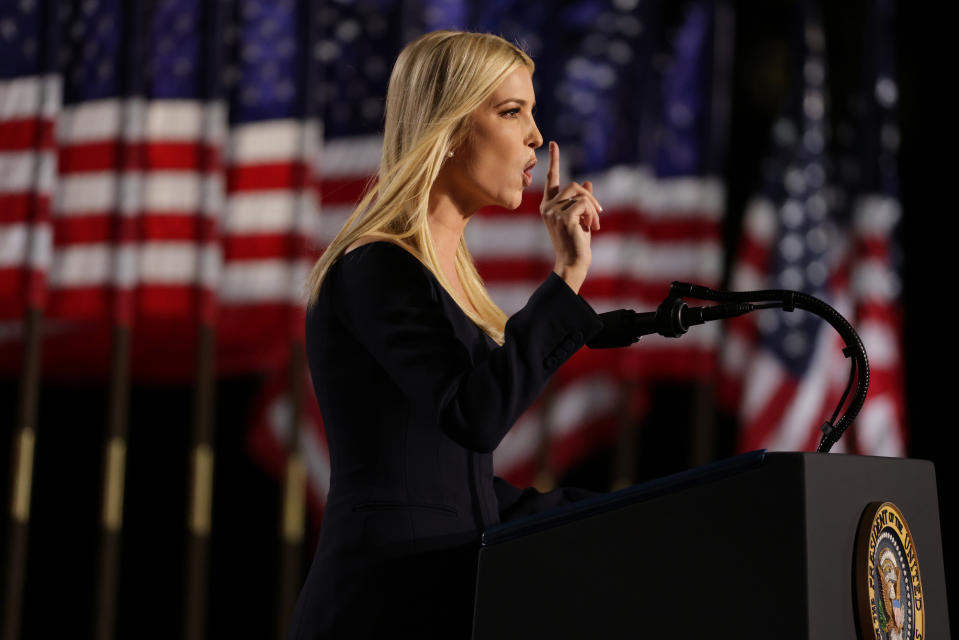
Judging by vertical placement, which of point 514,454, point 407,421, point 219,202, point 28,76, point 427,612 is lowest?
point 427,612

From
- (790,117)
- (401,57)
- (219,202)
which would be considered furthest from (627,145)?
(401,57)

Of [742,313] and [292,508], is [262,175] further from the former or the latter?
[742,313]

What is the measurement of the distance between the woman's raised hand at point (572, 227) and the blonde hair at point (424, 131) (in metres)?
0.16

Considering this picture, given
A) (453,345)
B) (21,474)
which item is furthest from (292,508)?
(453,345)

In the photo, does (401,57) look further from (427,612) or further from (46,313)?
(46,313)

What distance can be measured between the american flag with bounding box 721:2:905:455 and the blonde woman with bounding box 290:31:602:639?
3.26m

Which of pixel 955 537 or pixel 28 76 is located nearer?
pixel 28 76

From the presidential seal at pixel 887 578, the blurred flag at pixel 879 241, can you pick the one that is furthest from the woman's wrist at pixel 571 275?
the blurred flag at pixel 879 241

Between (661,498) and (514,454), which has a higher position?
(514,454)

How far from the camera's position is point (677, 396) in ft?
16.4

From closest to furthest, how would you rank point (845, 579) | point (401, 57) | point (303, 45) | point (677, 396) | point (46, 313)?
point (845, 579) < point (401, 57) < point (46, 313) < point (303, 45) < point (677, 396)

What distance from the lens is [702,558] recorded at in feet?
2.82

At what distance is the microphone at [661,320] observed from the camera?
3.34 ft

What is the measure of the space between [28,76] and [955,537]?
4.19 m
